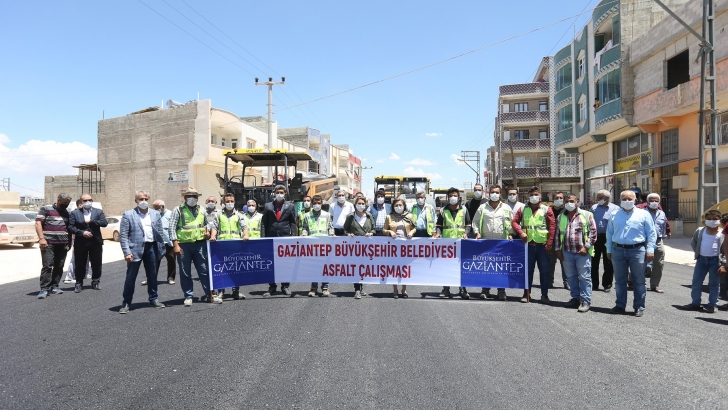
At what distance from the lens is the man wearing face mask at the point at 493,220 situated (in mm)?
8664

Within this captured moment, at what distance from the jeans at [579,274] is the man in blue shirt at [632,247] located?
1.29 feet

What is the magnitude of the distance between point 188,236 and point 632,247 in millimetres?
6747

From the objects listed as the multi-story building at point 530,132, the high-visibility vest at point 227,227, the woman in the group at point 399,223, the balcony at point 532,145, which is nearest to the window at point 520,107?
the multi-story building at point 530,132

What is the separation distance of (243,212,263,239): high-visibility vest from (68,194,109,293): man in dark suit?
10.2ft

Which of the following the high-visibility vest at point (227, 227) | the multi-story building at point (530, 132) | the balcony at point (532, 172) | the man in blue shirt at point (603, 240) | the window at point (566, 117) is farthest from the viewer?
the balcony at point (532, 172)

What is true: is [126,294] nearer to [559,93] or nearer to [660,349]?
[660,349]

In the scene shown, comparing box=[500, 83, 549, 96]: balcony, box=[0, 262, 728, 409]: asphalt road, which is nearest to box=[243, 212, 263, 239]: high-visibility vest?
box=[0, 262, 728, 409]: asphalt road

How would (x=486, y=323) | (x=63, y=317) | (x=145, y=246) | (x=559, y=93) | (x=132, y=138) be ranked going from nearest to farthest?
(x=486, y=323), (x=63, y=317), (x=145, y=246), (x=559, y=93), (x=132, y=138)

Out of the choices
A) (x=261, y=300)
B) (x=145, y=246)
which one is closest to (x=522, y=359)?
(x=261, y=300)

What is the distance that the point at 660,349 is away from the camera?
18.3ft

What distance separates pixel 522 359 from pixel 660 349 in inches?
67.5

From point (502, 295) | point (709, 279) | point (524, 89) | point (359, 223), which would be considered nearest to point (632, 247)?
point (709, 279)

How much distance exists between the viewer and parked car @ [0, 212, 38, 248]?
66.6ft

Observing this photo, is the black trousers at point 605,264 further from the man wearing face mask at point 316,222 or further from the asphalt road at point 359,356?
the man wearing face mask at point 316,222
